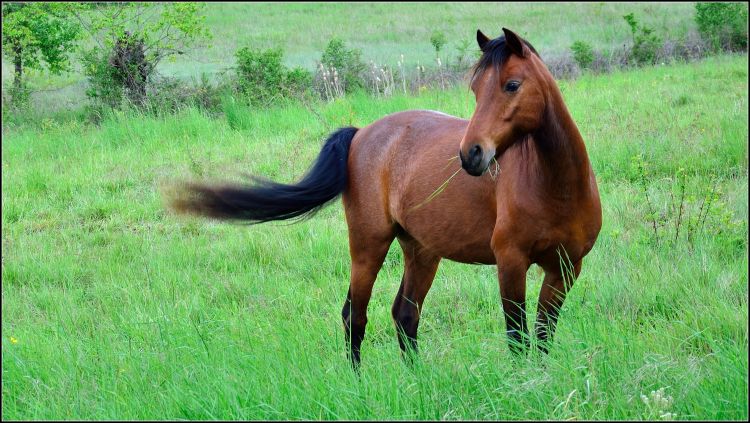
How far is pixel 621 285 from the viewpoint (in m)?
4.84

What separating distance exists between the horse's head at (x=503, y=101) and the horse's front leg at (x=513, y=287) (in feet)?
1.89

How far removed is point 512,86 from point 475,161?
0.42 meters

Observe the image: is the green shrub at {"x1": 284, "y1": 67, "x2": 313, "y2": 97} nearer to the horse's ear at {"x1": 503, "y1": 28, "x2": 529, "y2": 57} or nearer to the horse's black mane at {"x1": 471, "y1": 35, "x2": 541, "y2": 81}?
the horse's black mane at {"x1": 471, "y1": 35, "x2": 541, "y2": 81}

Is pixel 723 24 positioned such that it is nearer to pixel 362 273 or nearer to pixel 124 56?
pixel 124 56

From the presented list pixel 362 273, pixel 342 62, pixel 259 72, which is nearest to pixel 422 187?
pixel 362 273

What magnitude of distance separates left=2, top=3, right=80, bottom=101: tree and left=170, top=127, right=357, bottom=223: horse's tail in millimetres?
10868

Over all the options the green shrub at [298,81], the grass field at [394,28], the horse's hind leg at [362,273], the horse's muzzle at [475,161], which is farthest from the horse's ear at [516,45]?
the grass field at [394,28]

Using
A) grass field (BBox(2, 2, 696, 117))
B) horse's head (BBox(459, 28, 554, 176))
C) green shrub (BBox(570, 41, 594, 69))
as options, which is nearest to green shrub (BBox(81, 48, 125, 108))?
grass field (BBox(2, 2, 696, 117))

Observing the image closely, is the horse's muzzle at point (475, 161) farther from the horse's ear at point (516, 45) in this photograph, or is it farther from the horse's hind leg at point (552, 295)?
the horse's hind leg at point (552, 295)

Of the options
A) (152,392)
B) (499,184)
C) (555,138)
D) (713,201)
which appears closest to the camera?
(152,392)

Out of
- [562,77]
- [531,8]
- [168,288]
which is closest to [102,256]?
[168,288]

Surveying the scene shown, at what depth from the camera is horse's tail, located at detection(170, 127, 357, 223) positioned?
4898mm

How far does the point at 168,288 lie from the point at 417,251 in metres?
2.11

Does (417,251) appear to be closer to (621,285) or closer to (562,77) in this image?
(621,285)
